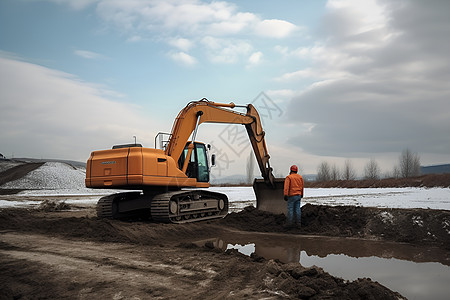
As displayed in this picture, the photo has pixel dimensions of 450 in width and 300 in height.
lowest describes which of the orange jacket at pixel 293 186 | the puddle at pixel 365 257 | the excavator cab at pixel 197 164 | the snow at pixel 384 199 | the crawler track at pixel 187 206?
the puddle at pixel 365 257

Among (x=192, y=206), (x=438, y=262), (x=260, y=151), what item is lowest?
(x=438, y=262)

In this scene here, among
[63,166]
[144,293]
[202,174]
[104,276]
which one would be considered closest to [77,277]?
[104,276]

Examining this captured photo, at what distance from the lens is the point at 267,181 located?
12547 millimetres

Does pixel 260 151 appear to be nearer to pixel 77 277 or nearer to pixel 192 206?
pixel 192 206

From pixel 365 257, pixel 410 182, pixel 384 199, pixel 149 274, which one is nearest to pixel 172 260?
pixel 149 274

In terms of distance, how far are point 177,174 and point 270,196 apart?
3606 mm

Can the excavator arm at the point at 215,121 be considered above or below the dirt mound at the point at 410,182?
above

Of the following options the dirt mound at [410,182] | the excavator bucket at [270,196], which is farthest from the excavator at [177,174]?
the dirt mound at [410,182]

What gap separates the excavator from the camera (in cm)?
980

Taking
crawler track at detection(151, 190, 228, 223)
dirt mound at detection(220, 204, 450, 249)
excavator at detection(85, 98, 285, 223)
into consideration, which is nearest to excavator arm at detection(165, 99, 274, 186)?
excavator at detection(85, 98, 285, 223)

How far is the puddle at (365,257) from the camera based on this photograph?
5132mm

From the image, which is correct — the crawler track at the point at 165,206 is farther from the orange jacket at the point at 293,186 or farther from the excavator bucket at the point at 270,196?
the orange jacket at the point at 293,186

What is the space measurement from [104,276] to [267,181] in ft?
27.0

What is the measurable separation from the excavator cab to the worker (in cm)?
310
